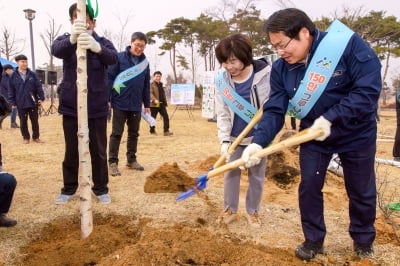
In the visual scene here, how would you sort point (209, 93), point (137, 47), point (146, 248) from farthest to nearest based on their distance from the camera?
point (209, 93)
point (137, 47)
point (146, 248)

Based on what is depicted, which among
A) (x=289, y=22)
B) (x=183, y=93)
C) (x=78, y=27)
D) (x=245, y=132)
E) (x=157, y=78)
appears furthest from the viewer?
(x=183, y=93)

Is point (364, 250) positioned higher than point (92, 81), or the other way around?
point (92, 81)

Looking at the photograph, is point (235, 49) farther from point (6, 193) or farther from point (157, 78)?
point (157, 78)

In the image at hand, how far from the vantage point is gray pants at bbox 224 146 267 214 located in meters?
3.66

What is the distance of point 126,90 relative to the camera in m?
5.64

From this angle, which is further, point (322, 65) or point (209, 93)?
point (209, 93)

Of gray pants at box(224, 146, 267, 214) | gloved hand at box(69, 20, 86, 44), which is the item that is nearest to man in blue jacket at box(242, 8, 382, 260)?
gray pants at box(224, 146, 267, 214)

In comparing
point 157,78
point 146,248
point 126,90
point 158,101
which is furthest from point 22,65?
point 146,248

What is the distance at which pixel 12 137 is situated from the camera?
10.3 metres

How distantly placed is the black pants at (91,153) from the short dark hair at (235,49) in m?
1.58

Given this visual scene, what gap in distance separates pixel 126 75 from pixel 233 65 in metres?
2.77

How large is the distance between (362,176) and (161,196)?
2.43 meters

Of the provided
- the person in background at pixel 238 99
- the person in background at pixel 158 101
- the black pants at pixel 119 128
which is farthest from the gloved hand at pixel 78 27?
the person in background at pixel 158 101

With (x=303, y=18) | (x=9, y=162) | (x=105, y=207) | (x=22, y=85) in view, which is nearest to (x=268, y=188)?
(x=105, y=207)
